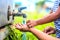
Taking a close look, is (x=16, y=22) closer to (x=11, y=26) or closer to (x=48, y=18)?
(x=11, y=26)

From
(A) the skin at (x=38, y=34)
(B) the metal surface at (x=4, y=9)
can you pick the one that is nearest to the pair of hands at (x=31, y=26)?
(A) the skin at (x=38, y=34)

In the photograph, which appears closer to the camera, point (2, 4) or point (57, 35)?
point (57, 35)

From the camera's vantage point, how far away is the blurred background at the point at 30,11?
1884 mm

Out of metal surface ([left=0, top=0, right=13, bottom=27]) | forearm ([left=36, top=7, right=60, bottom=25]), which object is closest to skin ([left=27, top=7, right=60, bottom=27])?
forearm ([left=36, top=7, right=60, bottom=25])

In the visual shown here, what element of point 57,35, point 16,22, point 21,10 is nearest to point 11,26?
point 16,22

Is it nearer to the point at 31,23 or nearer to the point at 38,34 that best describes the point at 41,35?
the point at 38,34

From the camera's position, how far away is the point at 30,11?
1940 millimetres

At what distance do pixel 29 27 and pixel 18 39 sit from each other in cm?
21

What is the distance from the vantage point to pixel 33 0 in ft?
6.26

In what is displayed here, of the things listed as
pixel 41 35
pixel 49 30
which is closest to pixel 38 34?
pixel 41 35

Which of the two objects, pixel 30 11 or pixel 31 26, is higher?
pixel 30 11

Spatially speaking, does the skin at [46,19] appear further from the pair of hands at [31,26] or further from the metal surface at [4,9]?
the metal surface at [4,9]

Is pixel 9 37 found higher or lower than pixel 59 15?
lower

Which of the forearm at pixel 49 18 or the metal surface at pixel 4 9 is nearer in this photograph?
the forearm at pixel 49 18
